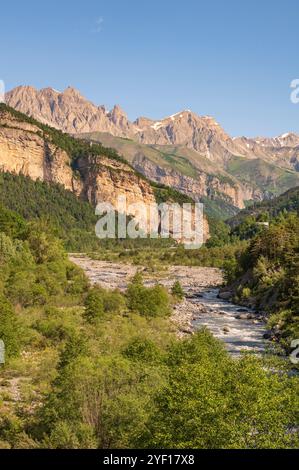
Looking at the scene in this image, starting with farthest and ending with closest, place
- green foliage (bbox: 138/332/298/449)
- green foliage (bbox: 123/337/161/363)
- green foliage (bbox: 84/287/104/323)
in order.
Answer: green foliage (bbox: 84/287/104/323)
green foliage (bbox: 123/337/161/363)
green foliage (bbox: 138/332/298/449)

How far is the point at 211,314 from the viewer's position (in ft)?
238

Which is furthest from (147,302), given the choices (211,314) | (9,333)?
(9,333)

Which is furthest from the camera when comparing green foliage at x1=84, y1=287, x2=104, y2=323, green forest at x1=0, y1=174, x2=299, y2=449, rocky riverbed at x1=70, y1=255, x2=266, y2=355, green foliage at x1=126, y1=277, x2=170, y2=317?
green foliage at x1=126, y1=277, x2=170, y2=317

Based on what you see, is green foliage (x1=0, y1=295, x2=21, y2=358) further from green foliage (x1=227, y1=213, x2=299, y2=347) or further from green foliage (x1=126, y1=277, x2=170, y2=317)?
green foliage (x1=227, y1=213, x2=299, y2=347)

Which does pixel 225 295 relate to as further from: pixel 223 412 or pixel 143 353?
pixel 223 412

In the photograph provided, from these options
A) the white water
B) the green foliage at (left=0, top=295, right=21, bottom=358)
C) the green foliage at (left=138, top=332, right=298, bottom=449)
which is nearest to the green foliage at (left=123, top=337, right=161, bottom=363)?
the green foliage at (left=138, top=332, right=298, bottom=449)

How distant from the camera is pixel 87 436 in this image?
2097 cm

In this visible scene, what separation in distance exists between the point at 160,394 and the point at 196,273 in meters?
116

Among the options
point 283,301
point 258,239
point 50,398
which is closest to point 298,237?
point 258,239

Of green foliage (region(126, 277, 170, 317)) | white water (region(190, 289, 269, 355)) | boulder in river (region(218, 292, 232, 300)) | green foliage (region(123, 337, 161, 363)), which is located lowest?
white water (region(190, 289, 269, 355))

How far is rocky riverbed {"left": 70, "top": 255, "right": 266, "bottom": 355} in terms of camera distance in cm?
5453

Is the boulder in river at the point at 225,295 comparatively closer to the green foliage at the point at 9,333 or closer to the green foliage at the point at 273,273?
the green foliage at the point at 273,273

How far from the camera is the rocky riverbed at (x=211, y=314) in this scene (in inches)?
2147
